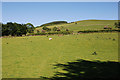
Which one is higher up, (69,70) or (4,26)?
(4,26)

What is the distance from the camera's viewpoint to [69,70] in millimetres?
9555

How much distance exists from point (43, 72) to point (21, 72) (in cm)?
158

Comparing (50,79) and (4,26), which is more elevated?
(4,26)

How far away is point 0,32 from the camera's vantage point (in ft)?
241

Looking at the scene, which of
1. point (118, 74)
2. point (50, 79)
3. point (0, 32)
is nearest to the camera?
point (50, 79)

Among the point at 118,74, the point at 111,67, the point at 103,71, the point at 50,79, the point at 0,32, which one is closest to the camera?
the point at 50,79

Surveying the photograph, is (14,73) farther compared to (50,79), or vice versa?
(14,73)

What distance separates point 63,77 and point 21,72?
316 centimetres

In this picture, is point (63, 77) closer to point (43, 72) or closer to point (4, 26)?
point (43, 72)

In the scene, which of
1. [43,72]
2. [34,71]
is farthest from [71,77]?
[34,71]

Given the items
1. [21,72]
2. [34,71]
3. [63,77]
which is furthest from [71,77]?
[21,72]

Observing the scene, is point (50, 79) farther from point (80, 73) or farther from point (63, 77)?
point (80, 73)

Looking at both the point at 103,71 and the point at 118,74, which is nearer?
the point at 118,74

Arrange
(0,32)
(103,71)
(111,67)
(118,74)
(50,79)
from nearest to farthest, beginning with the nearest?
(50,79) < (118,74) < (103,71) < (111,67) < (0,32)
